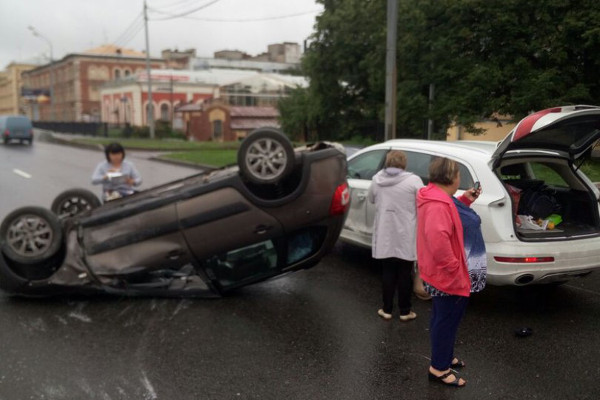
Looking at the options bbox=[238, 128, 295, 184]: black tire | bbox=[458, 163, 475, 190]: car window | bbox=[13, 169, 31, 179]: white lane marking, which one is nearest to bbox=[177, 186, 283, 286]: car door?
bbox=[238, 128, 295, 184]: black tire

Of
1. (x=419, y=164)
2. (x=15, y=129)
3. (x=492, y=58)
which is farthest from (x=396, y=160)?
(x=15, y=129)

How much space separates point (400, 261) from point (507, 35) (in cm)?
822

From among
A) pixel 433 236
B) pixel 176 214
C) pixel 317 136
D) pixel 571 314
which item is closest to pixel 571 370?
pixel 571 314

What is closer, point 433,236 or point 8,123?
point 433,236

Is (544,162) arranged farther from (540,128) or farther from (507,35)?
(507,35)

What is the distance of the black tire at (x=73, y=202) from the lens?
6473 millimetres

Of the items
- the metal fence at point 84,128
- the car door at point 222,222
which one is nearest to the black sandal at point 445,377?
the car door at point 222,222

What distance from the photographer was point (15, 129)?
33938 mm

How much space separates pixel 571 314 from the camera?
5137 mm

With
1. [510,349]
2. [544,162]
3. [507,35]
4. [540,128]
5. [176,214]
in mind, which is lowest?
[510,349]

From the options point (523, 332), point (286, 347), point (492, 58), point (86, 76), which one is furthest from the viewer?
point (86, 76)

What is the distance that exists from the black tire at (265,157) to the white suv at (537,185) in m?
1.69

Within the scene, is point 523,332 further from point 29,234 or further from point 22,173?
point 22,173

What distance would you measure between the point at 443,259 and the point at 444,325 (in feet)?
1.75
